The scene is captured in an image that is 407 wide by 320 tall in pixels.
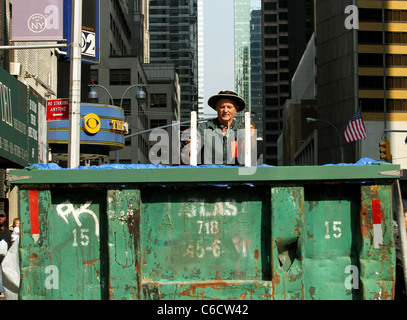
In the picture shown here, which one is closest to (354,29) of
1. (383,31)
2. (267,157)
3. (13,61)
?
(383,31)

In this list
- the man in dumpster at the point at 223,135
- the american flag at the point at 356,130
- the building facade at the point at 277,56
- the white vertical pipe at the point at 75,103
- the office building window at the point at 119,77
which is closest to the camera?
the man in dumpster at the point at 223,135

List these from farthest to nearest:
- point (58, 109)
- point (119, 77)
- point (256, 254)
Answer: point (119, 77) < point (58, 109) < point (256, 254)

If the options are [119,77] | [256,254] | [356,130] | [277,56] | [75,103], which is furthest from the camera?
[277,56]

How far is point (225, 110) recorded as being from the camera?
277 inches

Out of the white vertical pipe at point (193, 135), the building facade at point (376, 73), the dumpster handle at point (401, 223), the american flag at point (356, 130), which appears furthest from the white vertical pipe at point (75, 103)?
the building facade at point (376, 73)

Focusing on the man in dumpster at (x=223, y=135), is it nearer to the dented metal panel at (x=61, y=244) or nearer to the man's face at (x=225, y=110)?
the man's face at (x=225, y=110)

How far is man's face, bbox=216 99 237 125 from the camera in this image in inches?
276

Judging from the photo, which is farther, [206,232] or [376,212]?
[206,232]

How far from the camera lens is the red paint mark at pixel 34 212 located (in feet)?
16.5

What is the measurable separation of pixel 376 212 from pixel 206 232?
4.14ft

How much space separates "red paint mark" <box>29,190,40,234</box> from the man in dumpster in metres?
2.10

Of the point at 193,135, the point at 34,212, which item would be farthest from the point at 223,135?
the point at 34,212

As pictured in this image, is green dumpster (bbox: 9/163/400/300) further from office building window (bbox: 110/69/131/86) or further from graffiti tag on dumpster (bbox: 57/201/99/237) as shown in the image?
office building window (bbox: 110/69/131/86)

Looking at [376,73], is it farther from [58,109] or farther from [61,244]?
[61,244]
